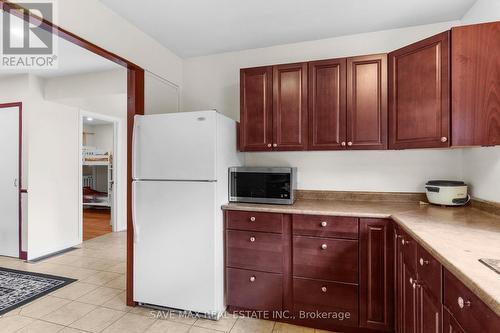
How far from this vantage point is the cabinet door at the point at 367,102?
2.12 metres

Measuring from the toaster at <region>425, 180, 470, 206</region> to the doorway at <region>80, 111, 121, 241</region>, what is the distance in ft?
15.0

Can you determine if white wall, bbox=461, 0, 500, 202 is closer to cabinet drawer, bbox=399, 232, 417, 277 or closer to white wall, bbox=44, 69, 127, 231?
cabinet drawer, bbox=399, 232, 417, 277

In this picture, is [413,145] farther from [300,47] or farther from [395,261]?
[300,47]

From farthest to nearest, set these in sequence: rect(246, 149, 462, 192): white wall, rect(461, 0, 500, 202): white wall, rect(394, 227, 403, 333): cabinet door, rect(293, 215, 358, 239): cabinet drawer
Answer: rect(246, 149, 462, 192): white wall → rect(293, 215, 358, 239): cabinet drawer → rect(461, 0, 500, 202): white wall → rect(394, 227, 403, 333): cabinet door

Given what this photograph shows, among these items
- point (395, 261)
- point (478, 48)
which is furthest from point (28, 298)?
point (478, 48)

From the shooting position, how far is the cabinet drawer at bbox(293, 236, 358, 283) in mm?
1934

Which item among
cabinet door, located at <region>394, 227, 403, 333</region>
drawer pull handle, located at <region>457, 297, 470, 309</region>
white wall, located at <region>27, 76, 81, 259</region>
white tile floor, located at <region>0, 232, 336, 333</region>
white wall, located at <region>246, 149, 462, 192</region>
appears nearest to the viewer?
drawer pull handle, located at <region>457, 297, 470, 309</region>

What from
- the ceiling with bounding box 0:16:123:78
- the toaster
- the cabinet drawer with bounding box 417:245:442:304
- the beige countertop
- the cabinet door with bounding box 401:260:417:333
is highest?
the ceiling with bounding box 0:16:123:78

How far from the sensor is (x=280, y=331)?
6.61ft

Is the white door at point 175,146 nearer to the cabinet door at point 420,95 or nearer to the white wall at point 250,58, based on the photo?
the white wall at point 250,58

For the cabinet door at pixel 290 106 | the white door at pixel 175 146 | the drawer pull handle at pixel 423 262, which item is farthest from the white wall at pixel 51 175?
the drawer pull handle at pixel 423 262

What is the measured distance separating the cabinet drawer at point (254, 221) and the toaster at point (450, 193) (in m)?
1.24

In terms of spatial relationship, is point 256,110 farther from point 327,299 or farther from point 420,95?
point 327,299

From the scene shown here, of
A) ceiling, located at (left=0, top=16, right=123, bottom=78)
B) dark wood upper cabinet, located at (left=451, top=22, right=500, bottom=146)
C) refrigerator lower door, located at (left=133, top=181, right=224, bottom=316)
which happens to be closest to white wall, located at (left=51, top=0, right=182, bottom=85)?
ceiling, located at (left=0, top=16, right=123, bottom=78)
